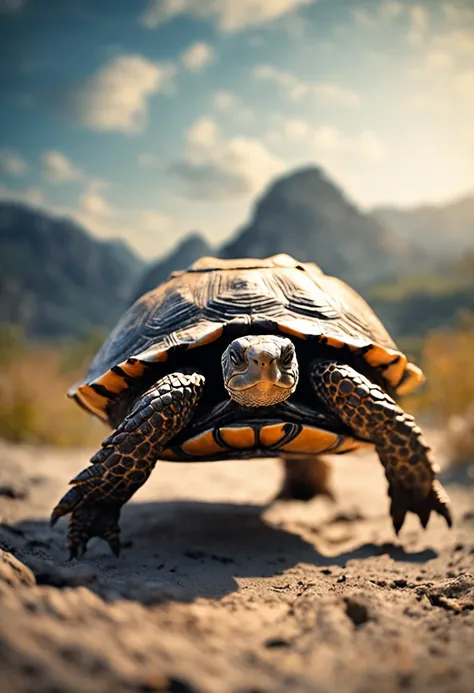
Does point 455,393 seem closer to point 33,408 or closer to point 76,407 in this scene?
point 76,407

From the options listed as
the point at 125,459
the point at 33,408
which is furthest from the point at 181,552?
the point at 33,408

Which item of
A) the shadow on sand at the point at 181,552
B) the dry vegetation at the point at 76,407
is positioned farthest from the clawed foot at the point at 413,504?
the dry vegetation at the point at 76,407

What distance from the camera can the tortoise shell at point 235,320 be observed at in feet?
10.7

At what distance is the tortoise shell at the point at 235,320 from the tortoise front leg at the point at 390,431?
0.26 meters

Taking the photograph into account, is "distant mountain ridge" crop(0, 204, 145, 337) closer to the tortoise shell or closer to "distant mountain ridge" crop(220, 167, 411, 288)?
"distant mountain ridge" crop(220, 167, 411, 288)

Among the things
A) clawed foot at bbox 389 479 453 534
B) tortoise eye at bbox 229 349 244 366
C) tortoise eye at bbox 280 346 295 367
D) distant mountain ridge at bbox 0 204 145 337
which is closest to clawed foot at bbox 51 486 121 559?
tortoise eye at bbox 229 349 244 366

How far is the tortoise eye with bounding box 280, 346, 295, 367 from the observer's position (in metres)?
2.87

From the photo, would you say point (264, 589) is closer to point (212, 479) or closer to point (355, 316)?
point (355, 316)

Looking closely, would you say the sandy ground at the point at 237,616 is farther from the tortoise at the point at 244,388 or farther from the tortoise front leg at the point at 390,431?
the tortoise at the point at 244,388

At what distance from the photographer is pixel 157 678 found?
4.25 feet

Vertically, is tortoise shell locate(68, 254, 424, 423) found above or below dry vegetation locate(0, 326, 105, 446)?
below

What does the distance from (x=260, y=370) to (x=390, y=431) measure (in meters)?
0.96

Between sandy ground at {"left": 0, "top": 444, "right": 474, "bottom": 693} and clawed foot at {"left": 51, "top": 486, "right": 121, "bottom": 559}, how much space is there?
128mm

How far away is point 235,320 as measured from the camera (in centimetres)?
328
